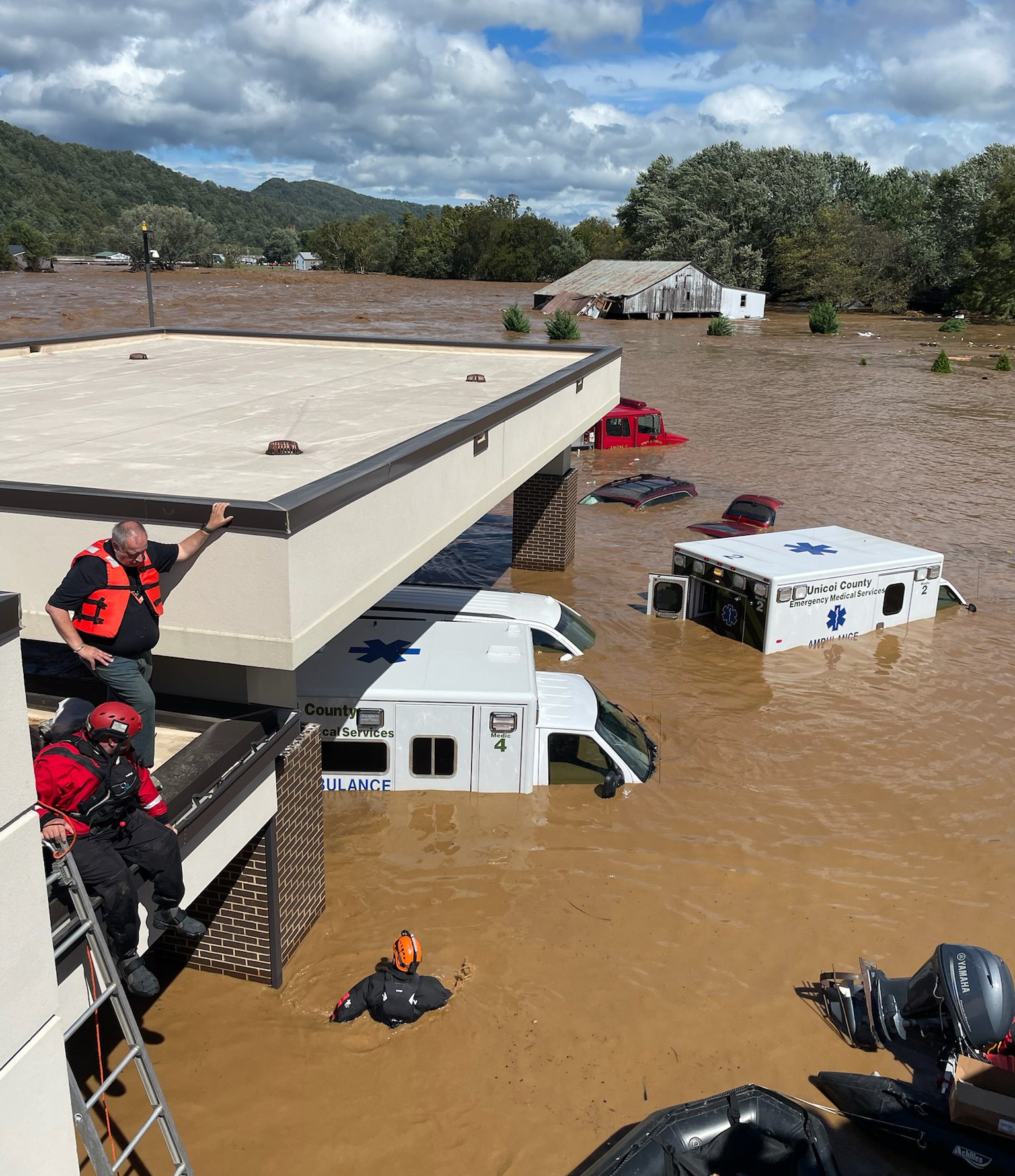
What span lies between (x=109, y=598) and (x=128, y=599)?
0.42 ft

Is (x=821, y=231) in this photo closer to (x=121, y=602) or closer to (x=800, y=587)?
(x=800, y=587)

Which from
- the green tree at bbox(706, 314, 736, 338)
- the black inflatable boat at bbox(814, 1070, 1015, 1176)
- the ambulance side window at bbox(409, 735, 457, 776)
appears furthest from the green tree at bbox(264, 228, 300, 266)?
the black inflatable boat at bbox(814, 1070, 1015, 1176)

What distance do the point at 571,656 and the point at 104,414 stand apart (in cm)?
833

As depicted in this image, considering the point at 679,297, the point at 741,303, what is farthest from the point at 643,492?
the point at 741,303

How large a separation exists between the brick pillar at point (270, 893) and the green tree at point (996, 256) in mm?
85583

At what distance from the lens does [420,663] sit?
41.7ft

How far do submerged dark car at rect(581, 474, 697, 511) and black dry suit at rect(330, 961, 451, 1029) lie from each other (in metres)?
A: 20.2

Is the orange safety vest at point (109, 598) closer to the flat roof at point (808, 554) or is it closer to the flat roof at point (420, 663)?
the flat roof at point (420, 663)

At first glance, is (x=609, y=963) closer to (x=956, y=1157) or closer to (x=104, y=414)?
(x=956, y=1157)

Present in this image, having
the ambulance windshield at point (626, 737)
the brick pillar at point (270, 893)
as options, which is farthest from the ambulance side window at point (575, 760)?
the brick pillar at point (270, 893)

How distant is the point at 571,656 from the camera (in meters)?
17.0

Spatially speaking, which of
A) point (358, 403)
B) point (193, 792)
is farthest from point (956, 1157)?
point (358, 403)

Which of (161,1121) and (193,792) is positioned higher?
(193,792)

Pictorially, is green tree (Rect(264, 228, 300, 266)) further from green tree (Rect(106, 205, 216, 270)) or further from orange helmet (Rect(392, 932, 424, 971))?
orange helmet (Rect(392, 932, 424, 971))
